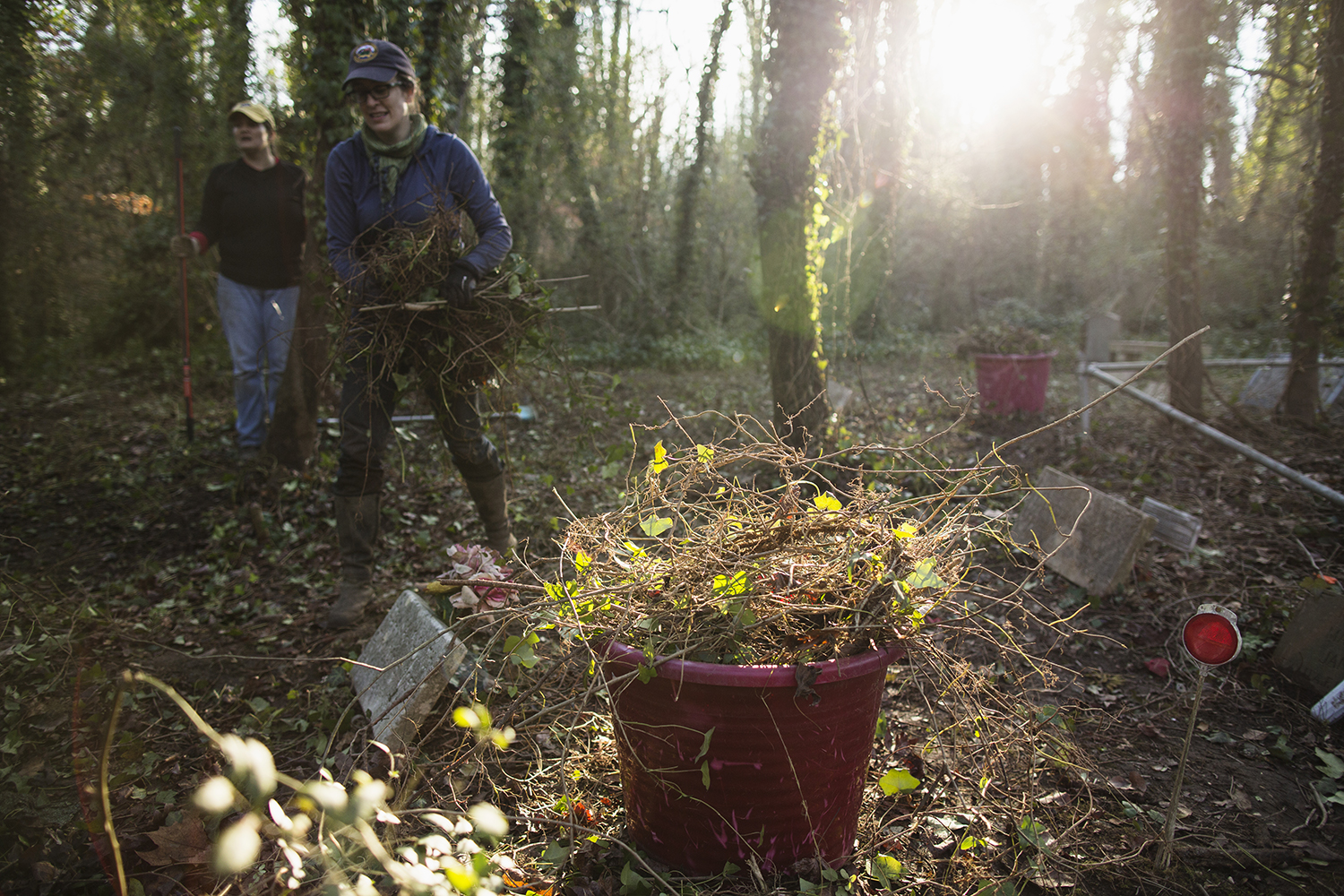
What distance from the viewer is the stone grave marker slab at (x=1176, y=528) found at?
3.72 metres

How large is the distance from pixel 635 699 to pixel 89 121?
11683 millimetres

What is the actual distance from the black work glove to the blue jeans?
2251 millimetres

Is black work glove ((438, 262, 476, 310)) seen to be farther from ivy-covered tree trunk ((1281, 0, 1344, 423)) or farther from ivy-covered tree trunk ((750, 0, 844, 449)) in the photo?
→ ivy-covered tree trunk ((1281, 0, 1344, 423))

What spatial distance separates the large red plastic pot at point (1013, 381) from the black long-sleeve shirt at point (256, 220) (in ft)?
19.5

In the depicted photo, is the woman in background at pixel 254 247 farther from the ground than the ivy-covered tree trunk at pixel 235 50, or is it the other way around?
the ivy-covered tree trunk at pixel 235 50

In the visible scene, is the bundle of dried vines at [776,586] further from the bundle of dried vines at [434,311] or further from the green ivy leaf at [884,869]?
the bundle of dried vines at [434,311]

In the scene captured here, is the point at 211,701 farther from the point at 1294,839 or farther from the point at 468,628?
the point at 1294,839

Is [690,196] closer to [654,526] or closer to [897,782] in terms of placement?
[654,526]

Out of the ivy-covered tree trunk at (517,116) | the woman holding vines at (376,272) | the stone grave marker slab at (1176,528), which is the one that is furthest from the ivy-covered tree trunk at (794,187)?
the ivy-covered tree trunk at (517,116)

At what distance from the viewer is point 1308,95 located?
5469mm

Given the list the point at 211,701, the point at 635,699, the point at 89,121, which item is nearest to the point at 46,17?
the point at 211,701

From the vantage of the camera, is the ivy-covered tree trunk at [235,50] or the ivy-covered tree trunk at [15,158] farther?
the ivy-covered tree trunk at [235,50]

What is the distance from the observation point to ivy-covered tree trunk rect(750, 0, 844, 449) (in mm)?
4711

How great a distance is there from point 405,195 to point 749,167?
16.4 feet
